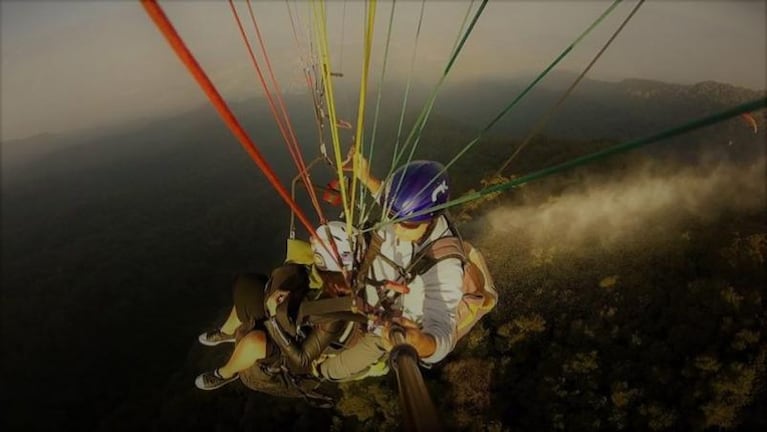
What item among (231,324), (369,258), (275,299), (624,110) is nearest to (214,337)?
(231,324)

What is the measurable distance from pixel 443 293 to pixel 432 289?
0.08 metres

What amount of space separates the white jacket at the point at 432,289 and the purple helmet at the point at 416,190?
170 mm

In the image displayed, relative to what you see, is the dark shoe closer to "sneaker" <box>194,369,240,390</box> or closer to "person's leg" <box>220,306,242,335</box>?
"sneaker" <box>194,369,240,390</box>

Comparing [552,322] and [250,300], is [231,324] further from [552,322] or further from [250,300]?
[552,322]

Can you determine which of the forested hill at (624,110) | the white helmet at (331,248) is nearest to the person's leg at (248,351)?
the white helmet at (331,248)

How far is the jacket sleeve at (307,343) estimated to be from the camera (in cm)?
349

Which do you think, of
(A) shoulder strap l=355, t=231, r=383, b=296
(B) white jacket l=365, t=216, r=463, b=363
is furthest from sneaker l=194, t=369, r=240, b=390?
(A) shoulder strap l=355, t=231, r=383, b=296

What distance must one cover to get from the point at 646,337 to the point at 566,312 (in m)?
7.48

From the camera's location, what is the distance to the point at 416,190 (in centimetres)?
304

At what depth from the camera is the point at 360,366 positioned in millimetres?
3848

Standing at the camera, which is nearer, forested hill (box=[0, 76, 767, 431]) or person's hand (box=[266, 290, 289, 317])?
person's hand (box=[266, 290, 289, 317])

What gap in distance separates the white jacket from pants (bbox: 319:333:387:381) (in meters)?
0.81

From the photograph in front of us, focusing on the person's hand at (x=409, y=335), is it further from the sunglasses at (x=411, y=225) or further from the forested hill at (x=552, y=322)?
the forested hill at (x=552, y=322)

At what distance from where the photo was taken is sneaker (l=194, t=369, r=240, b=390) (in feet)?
15.5
